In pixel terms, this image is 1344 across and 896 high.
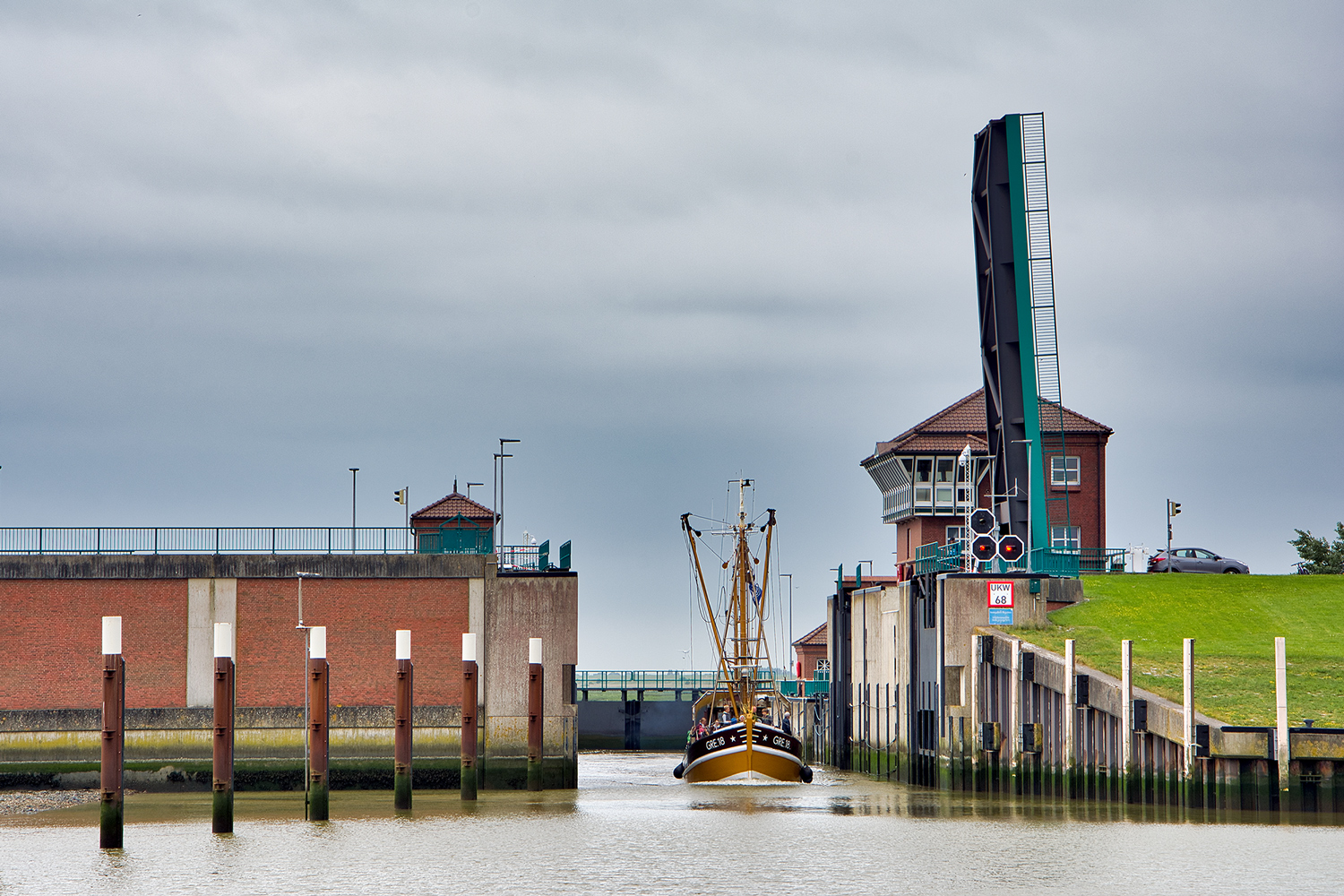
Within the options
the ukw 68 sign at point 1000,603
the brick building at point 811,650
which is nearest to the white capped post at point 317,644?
the ukw 68 sign at point 1000,603

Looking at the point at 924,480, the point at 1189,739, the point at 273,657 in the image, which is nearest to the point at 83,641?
the point at 273,657

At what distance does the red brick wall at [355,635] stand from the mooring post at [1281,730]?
85.3 feet

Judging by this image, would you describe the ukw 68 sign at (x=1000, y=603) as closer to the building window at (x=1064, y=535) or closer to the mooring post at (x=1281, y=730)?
the mooring post at (x=1281, y=730)

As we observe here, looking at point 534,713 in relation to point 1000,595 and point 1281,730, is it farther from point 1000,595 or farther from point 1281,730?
point 1281,730

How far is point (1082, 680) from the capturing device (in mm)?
44031

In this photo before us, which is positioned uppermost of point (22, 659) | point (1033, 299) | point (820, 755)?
point (1033, 299)

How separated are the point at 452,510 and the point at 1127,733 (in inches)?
1476

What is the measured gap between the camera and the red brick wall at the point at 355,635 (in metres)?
54.8

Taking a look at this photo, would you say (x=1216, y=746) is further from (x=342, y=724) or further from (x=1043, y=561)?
(x=342, y=724)

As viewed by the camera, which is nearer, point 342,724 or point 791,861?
point 791,861

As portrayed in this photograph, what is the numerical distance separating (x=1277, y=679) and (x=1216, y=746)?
7.73 feet

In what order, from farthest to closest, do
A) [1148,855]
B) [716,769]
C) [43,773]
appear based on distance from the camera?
[716,769] < [43,773] < [1148,855]

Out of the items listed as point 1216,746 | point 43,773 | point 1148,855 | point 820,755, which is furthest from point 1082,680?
point 820,755

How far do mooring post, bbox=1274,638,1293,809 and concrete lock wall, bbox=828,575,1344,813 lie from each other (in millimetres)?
37
